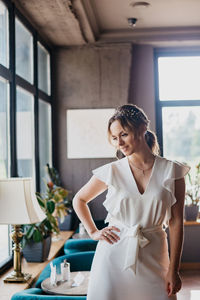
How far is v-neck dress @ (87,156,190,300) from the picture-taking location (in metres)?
1.68

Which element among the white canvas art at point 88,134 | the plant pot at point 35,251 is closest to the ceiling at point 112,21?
the white canvas art at point 88,134

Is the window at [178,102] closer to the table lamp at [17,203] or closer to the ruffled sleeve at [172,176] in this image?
the table lamp at [17,203]

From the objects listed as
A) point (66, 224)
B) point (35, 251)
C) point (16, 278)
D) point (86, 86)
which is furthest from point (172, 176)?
point (86, 86)

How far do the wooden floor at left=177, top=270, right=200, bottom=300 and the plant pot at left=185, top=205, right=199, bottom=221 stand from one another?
702 millimetres

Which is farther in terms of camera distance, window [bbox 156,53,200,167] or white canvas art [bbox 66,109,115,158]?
window [bbox 156,53,200,167]

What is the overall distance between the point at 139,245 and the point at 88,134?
162 inches

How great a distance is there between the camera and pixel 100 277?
1727mm

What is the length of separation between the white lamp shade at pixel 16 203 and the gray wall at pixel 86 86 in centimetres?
288

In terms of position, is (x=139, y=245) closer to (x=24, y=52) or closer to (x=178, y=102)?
(x=24, y=52)

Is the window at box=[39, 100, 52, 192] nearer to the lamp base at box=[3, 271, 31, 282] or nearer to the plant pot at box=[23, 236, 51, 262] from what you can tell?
the plant pot at box=[23, 236, 51, 262]

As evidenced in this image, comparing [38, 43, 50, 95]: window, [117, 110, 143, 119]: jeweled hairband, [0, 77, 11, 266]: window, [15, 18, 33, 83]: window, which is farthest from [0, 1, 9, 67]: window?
[117, 110, 143, 119]: jeweled hairband

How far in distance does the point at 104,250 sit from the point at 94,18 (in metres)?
3.79

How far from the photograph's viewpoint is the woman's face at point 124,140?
1.76 metres

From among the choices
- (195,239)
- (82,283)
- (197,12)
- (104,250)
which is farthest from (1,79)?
(195,239)
